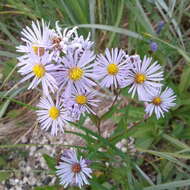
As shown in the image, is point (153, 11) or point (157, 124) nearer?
point (157, 124)

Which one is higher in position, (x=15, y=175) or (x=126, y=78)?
(x=126, y=78)

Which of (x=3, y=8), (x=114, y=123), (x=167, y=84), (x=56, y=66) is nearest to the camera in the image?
(x=56, y=66)

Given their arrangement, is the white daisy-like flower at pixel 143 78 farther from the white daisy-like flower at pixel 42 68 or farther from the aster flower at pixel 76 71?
the white daisy-like flower at pixel 42 68

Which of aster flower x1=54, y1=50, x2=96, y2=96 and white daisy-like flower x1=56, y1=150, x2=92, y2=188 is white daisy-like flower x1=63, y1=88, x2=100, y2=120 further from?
white daisy-like flower x1=56, y1=150, x2=92, y2=188

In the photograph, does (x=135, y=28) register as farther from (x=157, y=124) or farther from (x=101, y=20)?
(x=157, y=124)

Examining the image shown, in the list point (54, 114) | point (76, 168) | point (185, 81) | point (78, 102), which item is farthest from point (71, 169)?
point (185, 81)

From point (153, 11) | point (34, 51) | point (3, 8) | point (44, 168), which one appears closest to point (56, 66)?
point (34, 51)

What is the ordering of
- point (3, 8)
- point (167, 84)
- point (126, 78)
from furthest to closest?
point (3, 8), point (167, 84), point (126, 78)

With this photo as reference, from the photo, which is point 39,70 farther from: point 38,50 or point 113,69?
point 113,69
